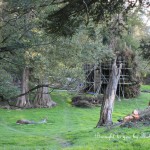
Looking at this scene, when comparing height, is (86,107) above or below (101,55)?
below

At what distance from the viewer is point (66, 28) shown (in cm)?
667

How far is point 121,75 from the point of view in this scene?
1297 inches

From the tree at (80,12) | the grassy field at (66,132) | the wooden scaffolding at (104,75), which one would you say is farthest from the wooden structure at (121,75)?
the tree at (80,12)

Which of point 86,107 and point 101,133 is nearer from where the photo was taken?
point 101,133

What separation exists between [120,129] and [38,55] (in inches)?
171

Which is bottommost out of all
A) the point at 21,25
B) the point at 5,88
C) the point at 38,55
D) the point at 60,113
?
the point at 60,113

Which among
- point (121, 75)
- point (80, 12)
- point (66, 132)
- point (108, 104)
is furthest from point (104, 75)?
point (80, 12)

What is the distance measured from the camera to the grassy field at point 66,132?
29.6ft

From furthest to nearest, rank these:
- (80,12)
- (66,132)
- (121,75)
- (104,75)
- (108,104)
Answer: (104,75) < (121,75) < (108,104) < (66,132) < (80,12)

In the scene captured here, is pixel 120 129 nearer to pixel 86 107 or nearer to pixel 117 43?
pixel 86 107

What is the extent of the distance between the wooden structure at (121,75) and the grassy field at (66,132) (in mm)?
1413

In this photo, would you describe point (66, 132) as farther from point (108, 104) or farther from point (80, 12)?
point (80, 12)

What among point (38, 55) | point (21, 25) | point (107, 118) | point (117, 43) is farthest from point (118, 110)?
point (21, 25)

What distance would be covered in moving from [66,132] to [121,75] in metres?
19.4
